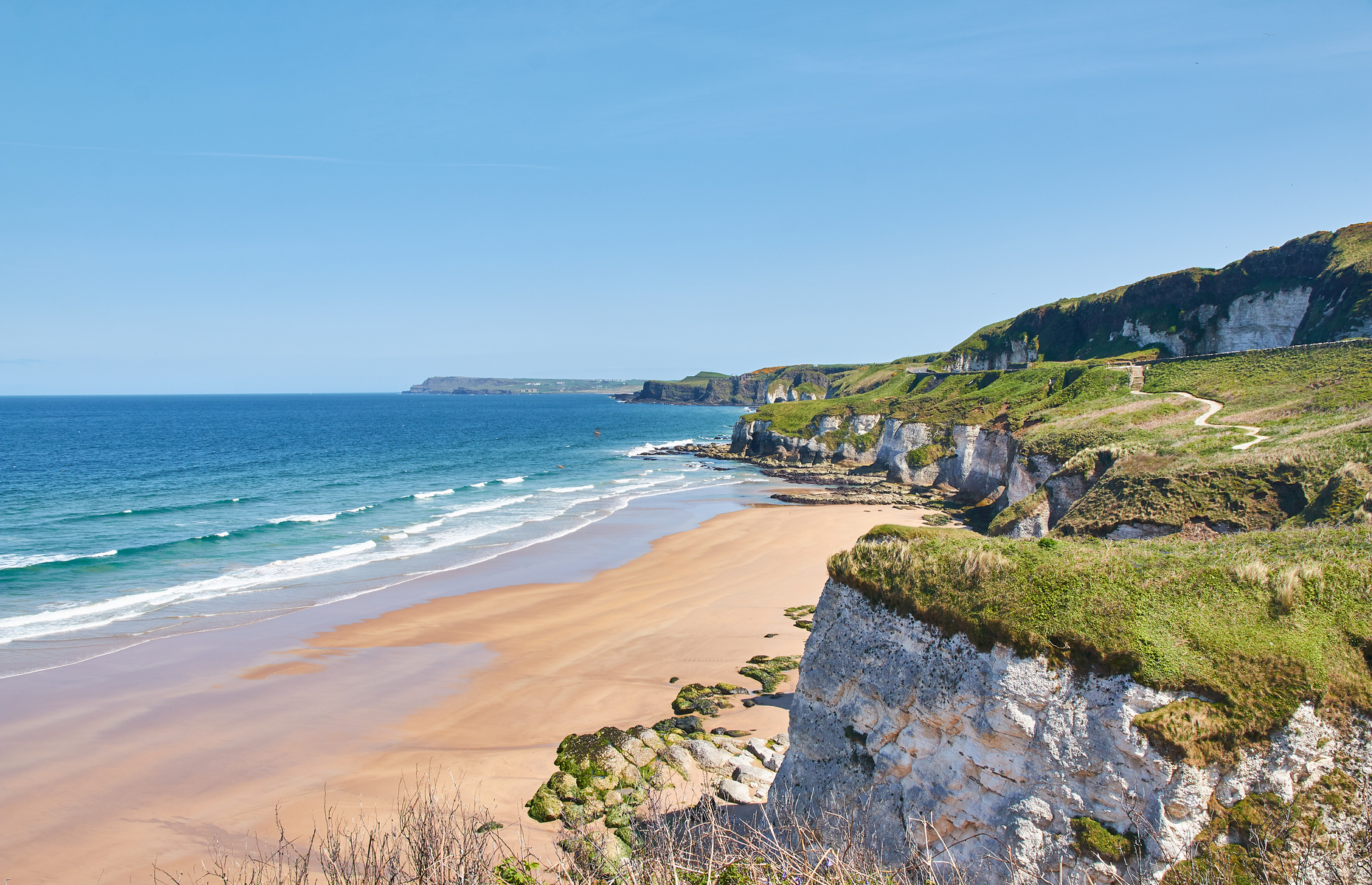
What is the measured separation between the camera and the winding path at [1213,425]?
28125 millimetres

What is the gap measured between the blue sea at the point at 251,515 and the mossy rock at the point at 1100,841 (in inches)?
1131

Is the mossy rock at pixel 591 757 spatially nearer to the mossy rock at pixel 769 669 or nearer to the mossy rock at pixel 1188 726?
the mossy rock at pixel 769 669

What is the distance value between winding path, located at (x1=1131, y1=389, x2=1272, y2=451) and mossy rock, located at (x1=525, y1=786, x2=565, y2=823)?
2766cm

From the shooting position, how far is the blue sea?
27875 mm

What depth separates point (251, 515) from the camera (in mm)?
46000

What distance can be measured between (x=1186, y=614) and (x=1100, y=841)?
10.1 feet

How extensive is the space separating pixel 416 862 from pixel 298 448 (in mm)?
93872

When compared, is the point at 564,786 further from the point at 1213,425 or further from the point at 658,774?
the point at 1213,425

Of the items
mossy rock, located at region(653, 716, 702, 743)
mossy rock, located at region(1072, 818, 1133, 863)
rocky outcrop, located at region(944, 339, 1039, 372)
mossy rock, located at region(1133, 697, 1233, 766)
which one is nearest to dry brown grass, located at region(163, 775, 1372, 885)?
mossy rock, located at region(1072, 818, 1133, 863)

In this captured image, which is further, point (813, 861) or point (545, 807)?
point (545, 807)

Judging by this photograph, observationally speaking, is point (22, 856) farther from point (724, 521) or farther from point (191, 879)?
point (724, 521)

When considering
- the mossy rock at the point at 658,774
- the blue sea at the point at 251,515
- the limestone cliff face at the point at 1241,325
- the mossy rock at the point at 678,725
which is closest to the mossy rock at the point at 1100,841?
the mossy rock at the point at 658,774

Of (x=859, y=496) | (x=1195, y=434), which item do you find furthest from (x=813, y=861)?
(x=859, y=496)

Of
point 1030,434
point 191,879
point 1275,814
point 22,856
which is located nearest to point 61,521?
point 22,856
